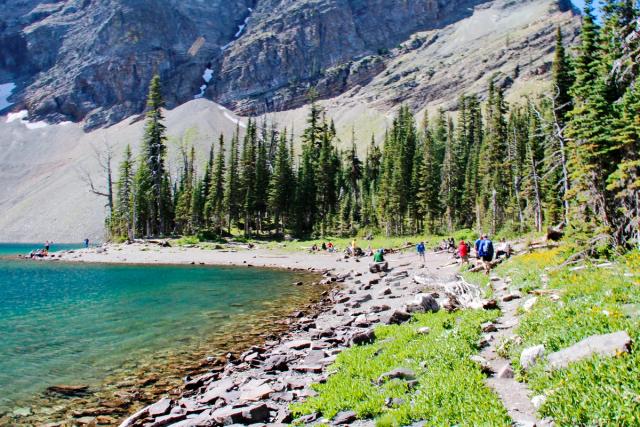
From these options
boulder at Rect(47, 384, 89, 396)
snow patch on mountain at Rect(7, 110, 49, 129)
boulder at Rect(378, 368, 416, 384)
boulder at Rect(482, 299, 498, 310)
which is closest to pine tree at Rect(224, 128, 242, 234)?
boulder at Rect(47, 384, 89, 396)

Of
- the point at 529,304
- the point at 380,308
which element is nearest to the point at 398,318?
the point at 380,308

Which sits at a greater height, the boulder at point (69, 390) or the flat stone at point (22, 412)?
the boulder at point (69, 390)

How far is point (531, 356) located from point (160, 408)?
7.88 metres

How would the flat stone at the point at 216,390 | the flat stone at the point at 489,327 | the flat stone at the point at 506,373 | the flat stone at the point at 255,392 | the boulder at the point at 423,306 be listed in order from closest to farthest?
the flat stone at the point at 506,373, the flat stone at the point at 255,392, the flat stone at the point at 216,390, the flat stone at the point at 489,327, the boulder at the point at 423,306

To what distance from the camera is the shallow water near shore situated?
12305mm

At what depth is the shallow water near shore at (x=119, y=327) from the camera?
1230 cm

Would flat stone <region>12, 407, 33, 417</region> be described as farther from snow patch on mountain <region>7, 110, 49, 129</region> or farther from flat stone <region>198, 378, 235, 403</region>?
snow patch on mountain <region>7, 110, 49, 129</region>

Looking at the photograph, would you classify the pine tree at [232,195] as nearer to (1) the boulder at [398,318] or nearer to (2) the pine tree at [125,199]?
(2) the pine tree at [125,199]

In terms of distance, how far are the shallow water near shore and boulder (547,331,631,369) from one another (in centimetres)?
979

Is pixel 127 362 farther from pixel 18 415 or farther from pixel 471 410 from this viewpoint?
pixel 471 410

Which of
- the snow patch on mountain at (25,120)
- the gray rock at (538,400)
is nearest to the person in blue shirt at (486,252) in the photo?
the gray rock at (538,400)

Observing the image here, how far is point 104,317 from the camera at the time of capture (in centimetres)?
2097

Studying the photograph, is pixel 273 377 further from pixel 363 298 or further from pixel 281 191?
pixel 281 191

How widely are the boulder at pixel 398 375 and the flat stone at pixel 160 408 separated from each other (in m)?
4.85
